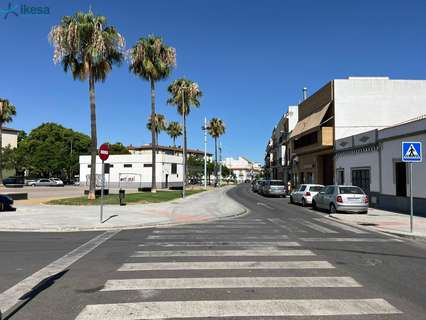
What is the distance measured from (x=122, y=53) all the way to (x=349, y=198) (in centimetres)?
1788

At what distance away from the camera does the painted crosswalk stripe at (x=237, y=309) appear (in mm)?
5383

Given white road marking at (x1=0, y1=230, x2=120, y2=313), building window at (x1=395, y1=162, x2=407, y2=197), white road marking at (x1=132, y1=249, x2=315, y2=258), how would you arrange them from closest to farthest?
white road marking at (x1=0, y1=230, x2=120, y2=313) → white road marking at (x1=132, y1=249, x2=315, y2=258) → building window at (x1=395, y1=162, x2=407, y2=197)

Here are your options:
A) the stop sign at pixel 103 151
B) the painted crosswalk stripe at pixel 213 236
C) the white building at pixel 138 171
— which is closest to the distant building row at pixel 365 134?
the painted crosswalk stripe at pixel 213 236

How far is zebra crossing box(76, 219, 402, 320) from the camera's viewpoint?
18.1 ft

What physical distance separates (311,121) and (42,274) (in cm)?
3672

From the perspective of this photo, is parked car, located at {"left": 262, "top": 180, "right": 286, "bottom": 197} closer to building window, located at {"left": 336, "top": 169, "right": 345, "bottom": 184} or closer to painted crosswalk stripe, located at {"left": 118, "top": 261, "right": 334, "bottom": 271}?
building window, located at {"left": 336, "top": 169, "right": 345, "bottom": 184}

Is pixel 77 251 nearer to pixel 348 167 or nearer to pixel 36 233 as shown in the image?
pixel 36 233

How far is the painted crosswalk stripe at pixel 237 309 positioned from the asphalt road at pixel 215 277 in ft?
0.04

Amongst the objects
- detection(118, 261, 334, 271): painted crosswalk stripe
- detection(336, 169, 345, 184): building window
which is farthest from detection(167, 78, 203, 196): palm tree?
detection(118, 261, 334, 271): painted crosswalk stripe

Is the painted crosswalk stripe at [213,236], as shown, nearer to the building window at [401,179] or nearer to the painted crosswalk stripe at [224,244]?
the painted crosswalk stripe at [224,244]

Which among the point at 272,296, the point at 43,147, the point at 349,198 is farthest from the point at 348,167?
the point at 43,147

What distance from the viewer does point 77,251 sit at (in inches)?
406

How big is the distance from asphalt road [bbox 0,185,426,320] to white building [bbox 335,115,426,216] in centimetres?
1074

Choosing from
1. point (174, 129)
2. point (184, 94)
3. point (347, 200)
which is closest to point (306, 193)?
point (347, 200)
